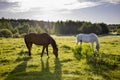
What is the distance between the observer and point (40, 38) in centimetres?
1762

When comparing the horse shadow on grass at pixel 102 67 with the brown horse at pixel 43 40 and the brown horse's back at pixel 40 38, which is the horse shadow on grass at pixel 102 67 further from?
the brown horse's back at pixel 40 38

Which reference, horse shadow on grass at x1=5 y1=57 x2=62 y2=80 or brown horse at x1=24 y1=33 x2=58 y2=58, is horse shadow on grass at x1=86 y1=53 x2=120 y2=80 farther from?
brown horse at x1=24 y1=33 x2=58 y2=58

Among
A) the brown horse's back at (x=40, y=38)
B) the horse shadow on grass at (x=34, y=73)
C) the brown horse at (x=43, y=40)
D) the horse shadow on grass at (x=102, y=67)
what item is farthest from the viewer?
the brown horse's back at (x=40, y=38)

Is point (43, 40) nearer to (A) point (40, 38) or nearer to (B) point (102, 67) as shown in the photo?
(A) point (40, 38)

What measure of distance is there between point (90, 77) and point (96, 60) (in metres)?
4.65

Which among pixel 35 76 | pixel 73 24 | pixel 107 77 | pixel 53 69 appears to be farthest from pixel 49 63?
pixel 73 24

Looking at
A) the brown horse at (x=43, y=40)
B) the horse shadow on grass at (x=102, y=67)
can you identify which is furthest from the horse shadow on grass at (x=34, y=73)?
the brown horse at (x=43, y=40)

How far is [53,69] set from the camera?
13891 mm

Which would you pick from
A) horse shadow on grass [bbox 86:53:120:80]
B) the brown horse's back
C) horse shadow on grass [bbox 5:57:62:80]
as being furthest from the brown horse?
horse shadow on grass [bbox 86:53:120:80]

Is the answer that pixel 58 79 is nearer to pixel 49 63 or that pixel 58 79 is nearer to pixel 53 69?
pixel 53 69

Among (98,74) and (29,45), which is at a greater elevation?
(29,45)

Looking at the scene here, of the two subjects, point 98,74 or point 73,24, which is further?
point 73,24

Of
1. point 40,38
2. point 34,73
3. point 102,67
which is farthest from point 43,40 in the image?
point 102,67

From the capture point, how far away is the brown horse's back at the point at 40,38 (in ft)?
57.4
